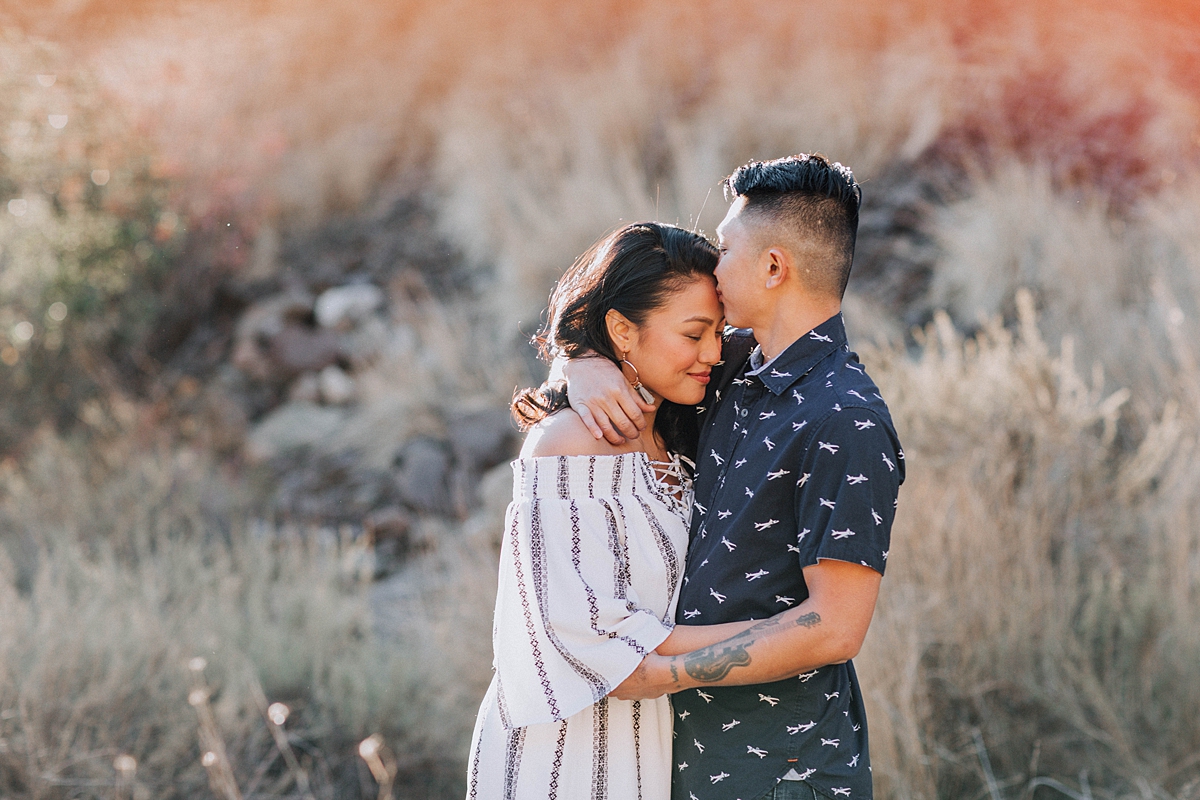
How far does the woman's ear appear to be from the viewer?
2418 millimetres

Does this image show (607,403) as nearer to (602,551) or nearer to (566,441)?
(566,441)

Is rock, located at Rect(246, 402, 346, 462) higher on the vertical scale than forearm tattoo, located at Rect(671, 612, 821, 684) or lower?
lower

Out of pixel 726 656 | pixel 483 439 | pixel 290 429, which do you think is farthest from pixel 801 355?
pixel 290 429

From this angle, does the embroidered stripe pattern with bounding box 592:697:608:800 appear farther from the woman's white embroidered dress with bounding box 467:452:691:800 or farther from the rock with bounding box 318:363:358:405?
the rock with bounding box 318:363:358:405

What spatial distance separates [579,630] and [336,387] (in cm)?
642

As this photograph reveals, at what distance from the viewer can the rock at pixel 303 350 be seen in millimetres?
8336

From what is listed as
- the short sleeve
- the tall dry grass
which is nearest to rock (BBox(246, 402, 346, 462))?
the tall dry grass

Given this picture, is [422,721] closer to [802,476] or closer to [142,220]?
[802,476]

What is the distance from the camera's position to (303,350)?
8.37m

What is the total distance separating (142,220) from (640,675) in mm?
7564

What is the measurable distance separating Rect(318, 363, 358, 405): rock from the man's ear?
6.34 m

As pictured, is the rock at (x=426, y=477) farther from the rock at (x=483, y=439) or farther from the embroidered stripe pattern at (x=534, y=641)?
the embroidered stripe pattern at (x=534, y=641)

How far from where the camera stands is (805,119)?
831 cm

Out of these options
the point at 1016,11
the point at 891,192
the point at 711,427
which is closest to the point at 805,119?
the point at 891,192
